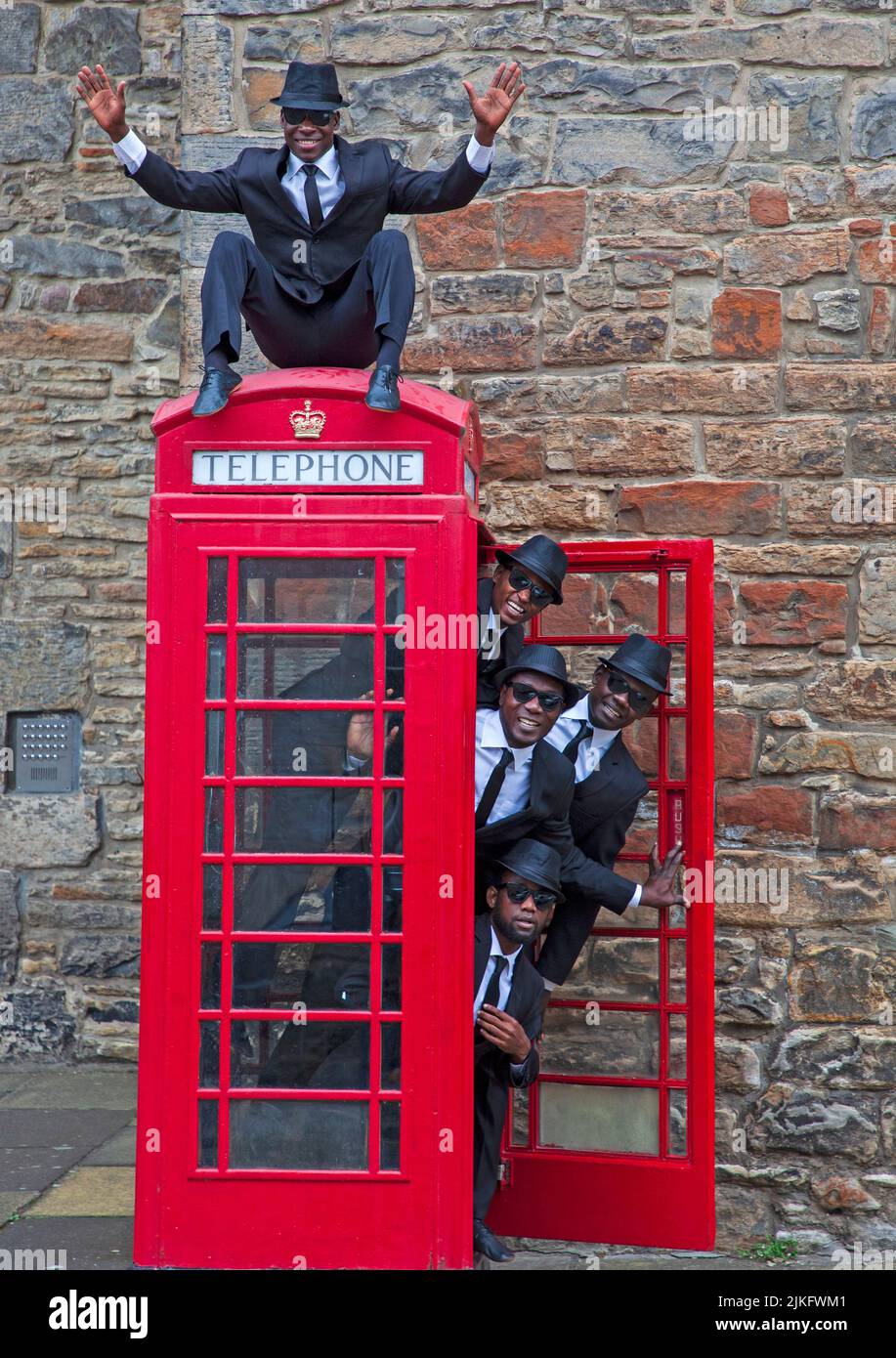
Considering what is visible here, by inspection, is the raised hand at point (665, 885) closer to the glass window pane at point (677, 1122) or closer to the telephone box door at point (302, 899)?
the telephone box door at point (302, 899)

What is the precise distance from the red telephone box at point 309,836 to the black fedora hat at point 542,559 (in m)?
0.41

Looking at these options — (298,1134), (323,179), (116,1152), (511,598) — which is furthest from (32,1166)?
(323,179)

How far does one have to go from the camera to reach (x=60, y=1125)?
5637 millimetres

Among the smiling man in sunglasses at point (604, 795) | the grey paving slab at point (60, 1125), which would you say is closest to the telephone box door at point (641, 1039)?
the smiling man in sunglasses at point (604, 795)

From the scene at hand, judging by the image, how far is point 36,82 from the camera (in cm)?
674

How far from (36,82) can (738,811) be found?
494 cm

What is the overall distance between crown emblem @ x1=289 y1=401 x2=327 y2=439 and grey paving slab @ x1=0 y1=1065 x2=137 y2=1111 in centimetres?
347

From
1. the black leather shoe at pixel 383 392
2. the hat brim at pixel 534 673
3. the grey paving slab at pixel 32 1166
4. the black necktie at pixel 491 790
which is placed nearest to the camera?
the black leather shoe at pixel 383 392

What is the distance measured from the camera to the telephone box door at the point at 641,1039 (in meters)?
4.43

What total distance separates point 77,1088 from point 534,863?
3185mm

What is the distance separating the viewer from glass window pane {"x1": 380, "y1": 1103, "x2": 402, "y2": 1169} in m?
3.72

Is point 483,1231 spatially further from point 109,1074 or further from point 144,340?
point 144,340

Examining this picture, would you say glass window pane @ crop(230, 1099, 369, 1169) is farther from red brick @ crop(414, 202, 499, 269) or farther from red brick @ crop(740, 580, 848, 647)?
red brick @ crop(414, 202, 499, 269)

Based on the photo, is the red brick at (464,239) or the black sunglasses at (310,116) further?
the red brick at (464,239)
